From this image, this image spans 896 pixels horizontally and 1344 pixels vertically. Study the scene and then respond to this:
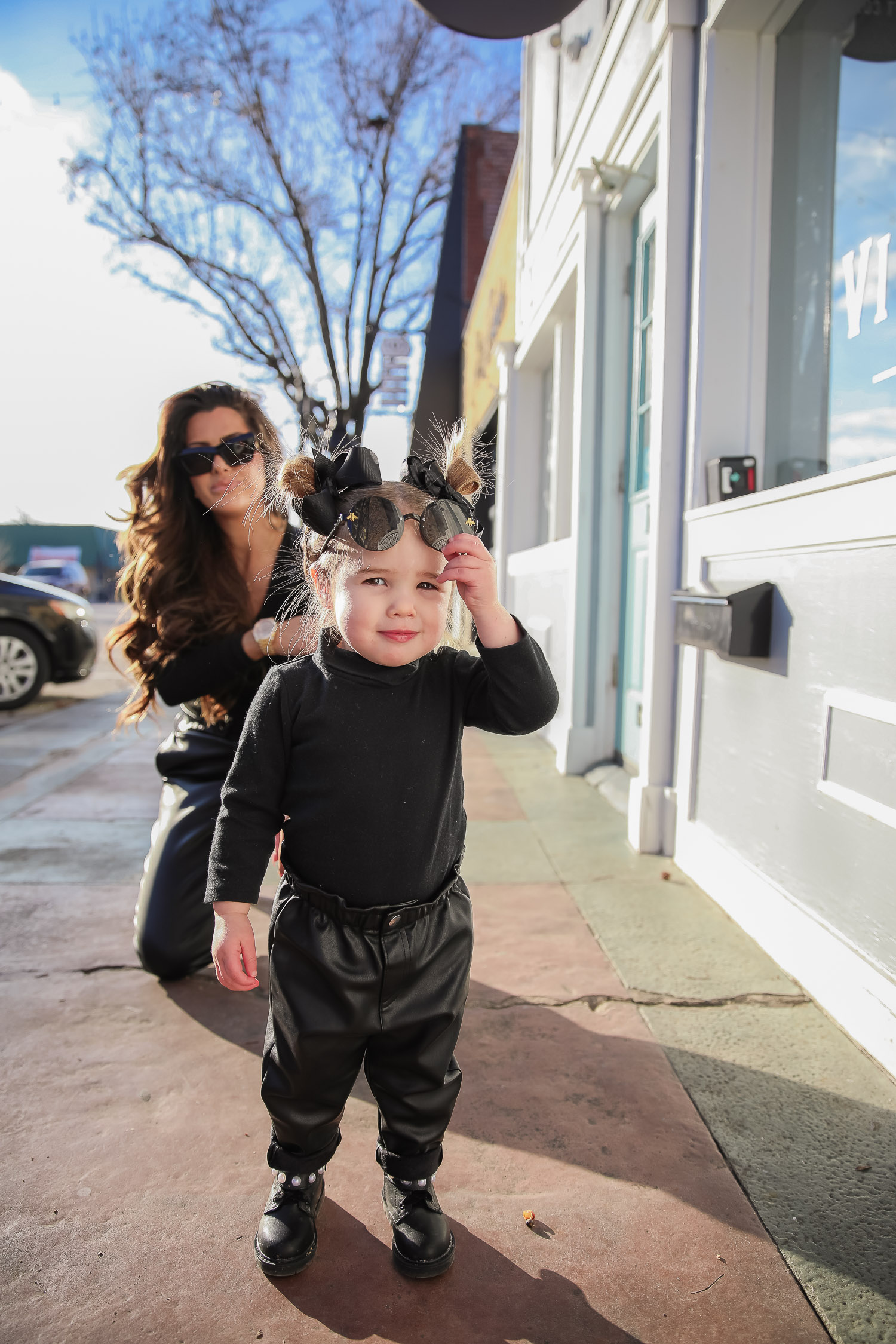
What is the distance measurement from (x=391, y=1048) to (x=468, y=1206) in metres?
0.37

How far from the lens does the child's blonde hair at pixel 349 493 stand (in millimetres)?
1530

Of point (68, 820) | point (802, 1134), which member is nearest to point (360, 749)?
point (802, 1134)

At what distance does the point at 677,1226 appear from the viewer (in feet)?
5.22

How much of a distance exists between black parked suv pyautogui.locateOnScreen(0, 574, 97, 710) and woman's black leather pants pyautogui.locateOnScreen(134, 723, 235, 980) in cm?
571

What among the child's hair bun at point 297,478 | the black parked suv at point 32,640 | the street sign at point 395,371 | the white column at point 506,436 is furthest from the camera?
the street sign at point 395,371

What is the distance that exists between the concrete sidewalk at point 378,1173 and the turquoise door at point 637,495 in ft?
6.39

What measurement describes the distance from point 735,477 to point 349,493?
1.97m

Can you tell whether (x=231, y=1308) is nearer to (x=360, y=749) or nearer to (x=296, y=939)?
(x=296, y=939)

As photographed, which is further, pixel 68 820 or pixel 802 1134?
pixel 68 820

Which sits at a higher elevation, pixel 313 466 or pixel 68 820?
pixel 313 466

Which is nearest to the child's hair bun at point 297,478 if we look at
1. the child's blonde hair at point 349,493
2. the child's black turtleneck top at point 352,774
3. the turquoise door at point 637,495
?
the child's blonde hair at point 349,493

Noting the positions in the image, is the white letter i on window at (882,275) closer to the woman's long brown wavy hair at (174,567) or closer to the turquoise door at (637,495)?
the woman's long brown wavy hair at (174,567)

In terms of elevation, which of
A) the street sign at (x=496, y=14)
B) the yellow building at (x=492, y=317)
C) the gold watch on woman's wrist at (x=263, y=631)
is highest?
the yellow building at (x=492, y=317)

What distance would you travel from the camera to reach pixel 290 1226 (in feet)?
4.97
